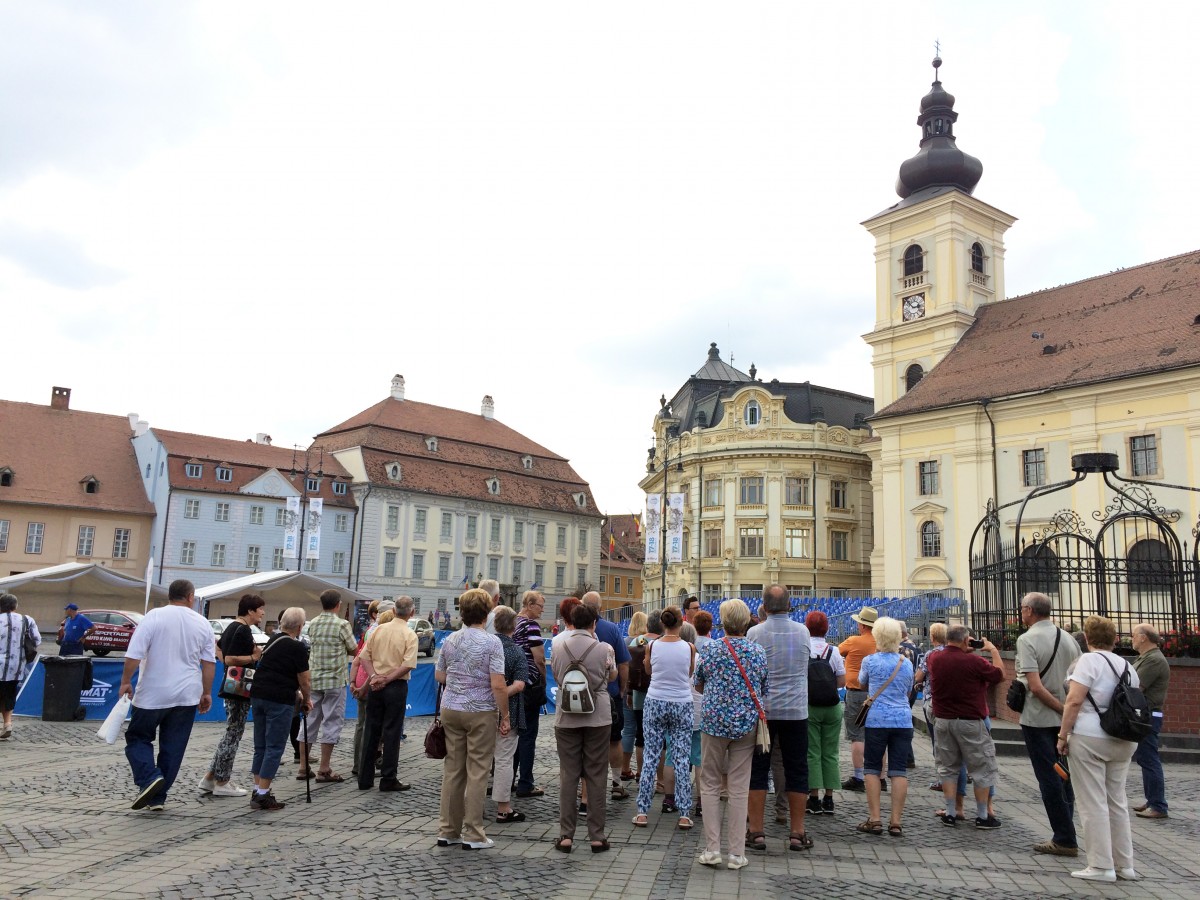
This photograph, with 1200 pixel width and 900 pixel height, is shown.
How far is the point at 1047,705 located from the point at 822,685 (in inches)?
72.2

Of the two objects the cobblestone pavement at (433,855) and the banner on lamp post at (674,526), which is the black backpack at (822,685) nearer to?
the cobblestone pavement at (433,855)

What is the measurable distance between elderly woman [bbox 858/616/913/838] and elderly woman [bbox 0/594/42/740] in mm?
10827

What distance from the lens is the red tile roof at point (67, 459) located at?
50219 millimetres

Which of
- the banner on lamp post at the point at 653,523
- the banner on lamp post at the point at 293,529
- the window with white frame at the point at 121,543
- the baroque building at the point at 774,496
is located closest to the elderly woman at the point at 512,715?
the banner on lamp post at the point at 293,529

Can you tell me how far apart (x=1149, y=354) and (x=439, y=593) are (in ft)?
137

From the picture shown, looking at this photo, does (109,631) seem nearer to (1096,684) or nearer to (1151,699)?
(1151,699)

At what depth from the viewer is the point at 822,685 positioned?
876cm

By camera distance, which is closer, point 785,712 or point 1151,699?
point 785,712

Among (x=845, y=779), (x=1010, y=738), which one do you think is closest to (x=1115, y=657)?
(x=845, y=779)

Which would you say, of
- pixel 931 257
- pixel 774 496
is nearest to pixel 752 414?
pixel 774 496

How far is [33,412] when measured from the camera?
176 ft

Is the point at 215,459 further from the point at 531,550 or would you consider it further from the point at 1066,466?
the point at 1066,466

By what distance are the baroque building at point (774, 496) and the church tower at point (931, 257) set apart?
594 centimetres

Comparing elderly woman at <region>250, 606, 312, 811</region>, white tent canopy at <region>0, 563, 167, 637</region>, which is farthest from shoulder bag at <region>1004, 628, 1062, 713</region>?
white tent canopy at <region>0, 563, 167, 637</region>
